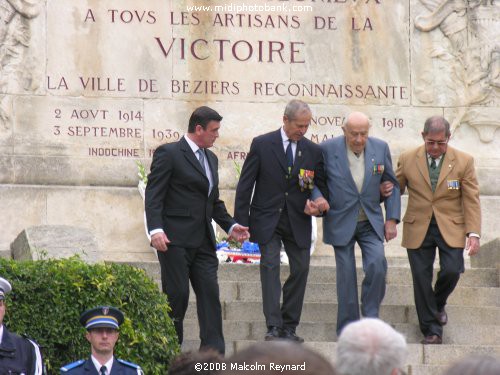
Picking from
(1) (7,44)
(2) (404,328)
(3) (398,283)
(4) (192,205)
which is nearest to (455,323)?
(2) (404,328)

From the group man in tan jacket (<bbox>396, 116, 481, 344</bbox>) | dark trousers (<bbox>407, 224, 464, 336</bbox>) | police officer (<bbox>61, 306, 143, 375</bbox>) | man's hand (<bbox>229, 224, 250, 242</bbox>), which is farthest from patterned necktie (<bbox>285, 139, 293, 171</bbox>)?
police officer (<bbox>61, 306, 143, 375</bbox>)

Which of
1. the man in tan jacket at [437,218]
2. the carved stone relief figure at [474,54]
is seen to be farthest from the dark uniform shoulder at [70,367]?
the carved stone relief figure at [474,54]

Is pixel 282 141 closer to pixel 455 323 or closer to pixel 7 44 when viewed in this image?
pixel 455 323

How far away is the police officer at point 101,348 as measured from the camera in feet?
26.3

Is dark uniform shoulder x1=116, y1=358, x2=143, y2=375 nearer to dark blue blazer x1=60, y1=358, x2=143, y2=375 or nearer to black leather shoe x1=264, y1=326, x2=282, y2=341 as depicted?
dark blue blazer x1=60, y1=358, x2=143, y2=375

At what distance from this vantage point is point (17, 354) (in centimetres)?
805

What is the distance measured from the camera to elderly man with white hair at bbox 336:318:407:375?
4680mm

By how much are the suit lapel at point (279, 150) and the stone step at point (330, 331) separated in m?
1.35

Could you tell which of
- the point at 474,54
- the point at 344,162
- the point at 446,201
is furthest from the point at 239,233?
the point at 474,54

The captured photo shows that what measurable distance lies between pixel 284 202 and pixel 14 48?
5822 mm

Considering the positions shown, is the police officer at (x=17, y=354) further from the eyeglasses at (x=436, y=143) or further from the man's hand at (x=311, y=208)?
the eyeglasses at (x=436, y=143)

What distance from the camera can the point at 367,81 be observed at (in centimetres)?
1605

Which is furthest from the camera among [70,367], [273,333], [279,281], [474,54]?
[474,54]

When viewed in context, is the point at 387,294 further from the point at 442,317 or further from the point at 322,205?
the point at 322,205
